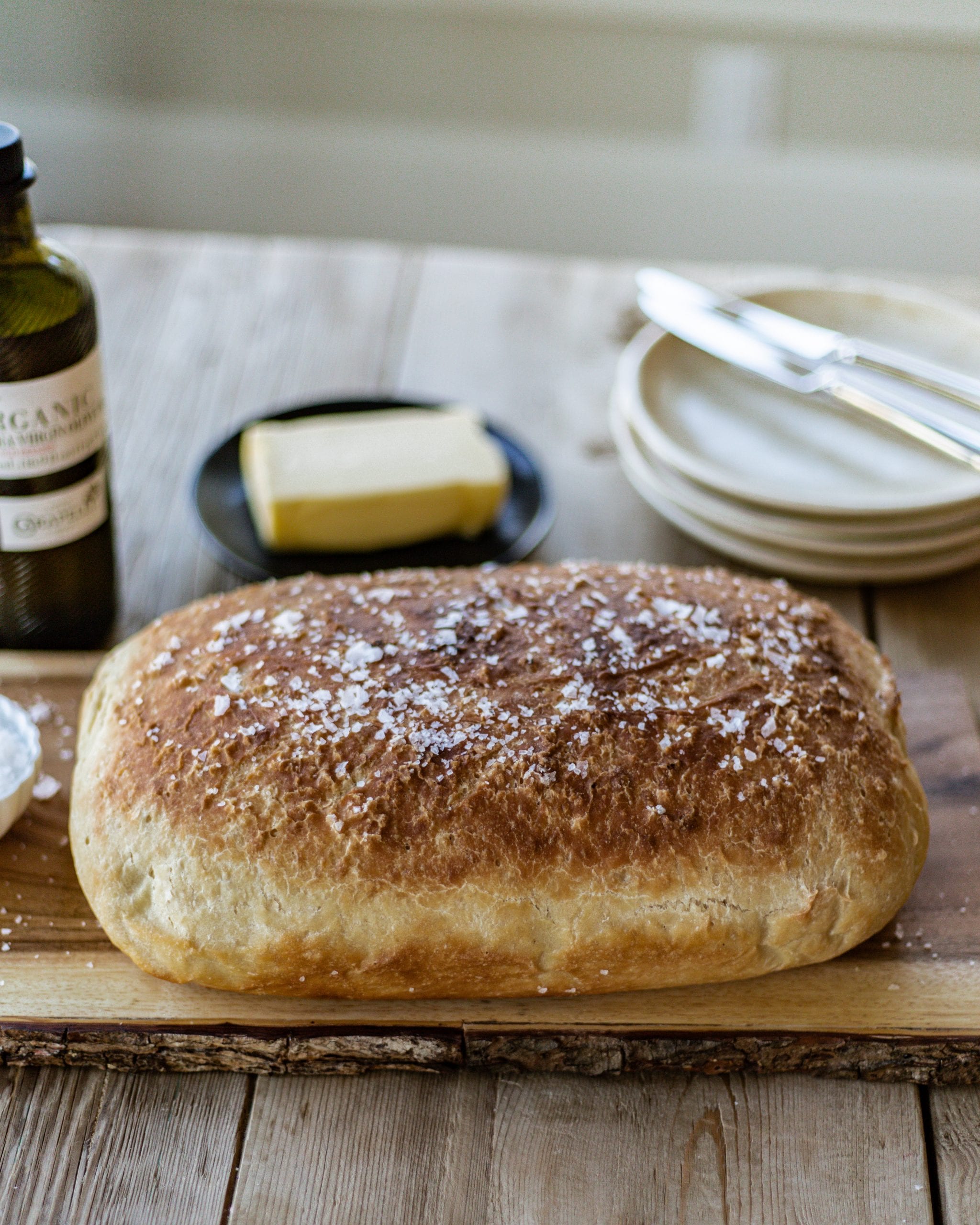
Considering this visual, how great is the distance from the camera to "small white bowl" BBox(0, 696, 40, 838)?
1214 millimetres

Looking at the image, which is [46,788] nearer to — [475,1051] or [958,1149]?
[475,1051]

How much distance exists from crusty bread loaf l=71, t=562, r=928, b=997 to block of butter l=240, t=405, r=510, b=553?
0.46 m

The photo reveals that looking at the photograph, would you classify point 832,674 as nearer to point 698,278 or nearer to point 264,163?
point 698,278

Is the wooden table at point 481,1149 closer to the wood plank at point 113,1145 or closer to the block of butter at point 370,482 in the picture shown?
the wood plank at point 113,1145

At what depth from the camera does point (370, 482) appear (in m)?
1.67

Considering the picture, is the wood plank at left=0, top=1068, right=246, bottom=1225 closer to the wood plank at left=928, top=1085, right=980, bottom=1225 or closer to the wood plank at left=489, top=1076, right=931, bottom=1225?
the wood plank at left=489, top=1076, right=931, bottom=1225

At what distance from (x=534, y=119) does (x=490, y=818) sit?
324 cm

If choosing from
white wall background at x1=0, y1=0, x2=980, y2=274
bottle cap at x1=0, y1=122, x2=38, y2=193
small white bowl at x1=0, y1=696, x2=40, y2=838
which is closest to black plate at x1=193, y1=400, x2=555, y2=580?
small white bowl at x1=0, y1=696, x2=40, y2=838

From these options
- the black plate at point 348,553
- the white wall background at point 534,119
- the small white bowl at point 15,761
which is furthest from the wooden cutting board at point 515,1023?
the white wall background at point 534,119

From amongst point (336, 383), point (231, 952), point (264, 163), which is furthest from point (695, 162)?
point (231, 952)

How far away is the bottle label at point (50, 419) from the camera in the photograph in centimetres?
131

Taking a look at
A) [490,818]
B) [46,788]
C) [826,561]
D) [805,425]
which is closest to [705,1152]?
[490,818]

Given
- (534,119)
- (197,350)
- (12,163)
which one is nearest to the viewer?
(12,163)

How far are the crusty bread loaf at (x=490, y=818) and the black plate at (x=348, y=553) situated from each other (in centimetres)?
45
